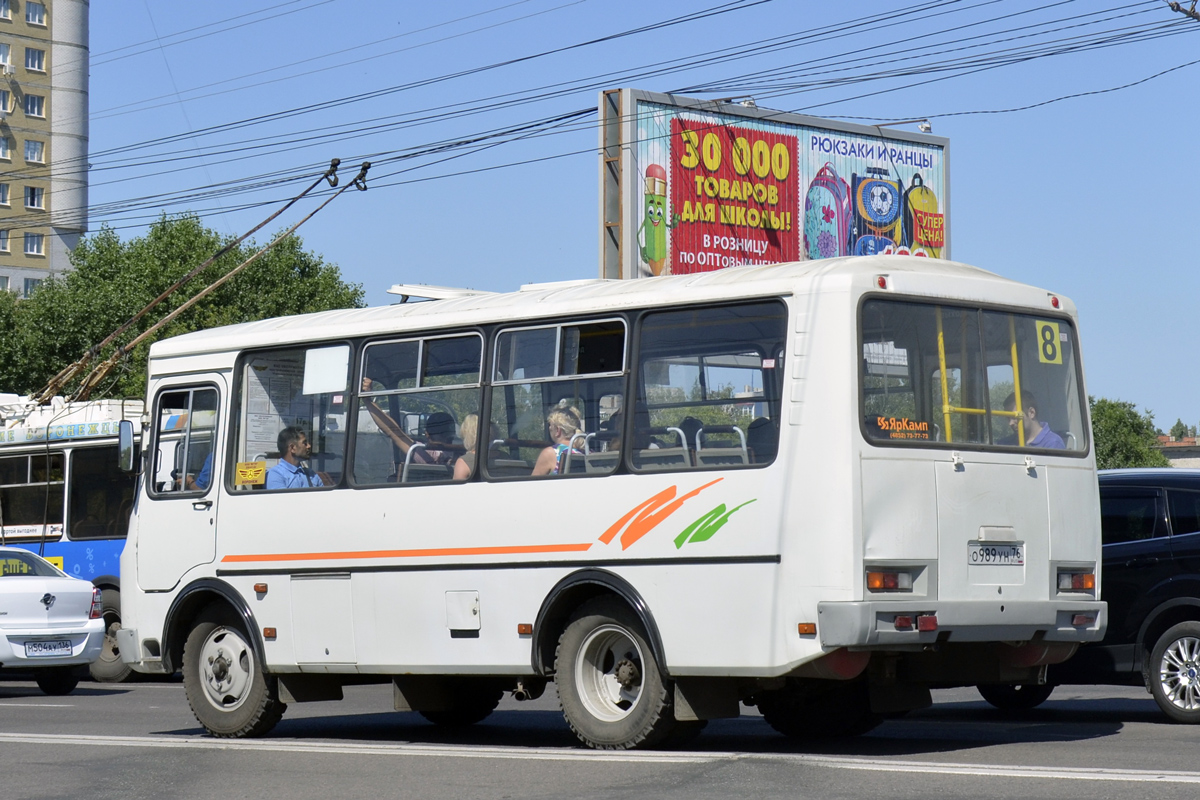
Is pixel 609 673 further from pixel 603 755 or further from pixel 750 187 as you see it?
pixel 750 187

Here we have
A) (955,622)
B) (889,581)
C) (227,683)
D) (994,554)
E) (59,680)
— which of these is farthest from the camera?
(59,680)

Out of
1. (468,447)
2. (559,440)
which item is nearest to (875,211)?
(468,447)

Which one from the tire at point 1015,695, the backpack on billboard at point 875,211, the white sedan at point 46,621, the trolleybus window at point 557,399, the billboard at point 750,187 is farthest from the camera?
the backpack on billboard at point 875,211

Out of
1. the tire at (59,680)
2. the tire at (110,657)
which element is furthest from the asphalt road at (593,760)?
the tire at (110,657)

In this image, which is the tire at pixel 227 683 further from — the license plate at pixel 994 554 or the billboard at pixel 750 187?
the billboard at pixel 750 187

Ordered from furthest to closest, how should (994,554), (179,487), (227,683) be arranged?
1. (179,487)
2. (227,683)
3. (994,554)

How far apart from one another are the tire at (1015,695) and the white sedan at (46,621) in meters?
9.57

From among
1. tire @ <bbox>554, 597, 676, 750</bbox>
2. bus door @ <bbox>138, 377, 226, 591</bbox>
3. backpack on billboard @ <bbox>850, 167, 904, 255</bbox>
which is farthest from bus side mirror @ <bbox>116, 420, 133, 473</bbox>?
backpack on billboard @ <bbox>850, 167, 904, 255</bbox>

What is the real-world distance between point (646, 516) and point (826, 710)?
2.22 meters

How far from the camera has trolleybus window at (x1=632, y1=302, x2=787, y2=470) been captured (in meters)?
10.0

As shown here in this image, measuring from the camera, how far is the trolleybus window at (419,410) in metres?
11.5

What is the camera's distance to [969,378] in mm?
10398

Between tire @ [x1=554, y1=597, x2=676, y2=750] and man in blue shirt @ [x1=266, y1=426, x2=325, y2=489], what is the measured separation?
2567mm

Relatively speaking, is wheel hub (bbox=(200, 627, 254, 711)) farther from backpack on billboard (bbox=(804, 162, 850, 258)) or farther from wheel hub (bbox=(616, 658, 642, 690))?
backpack on billboard (bbox=(804, 162, 850, 258))
